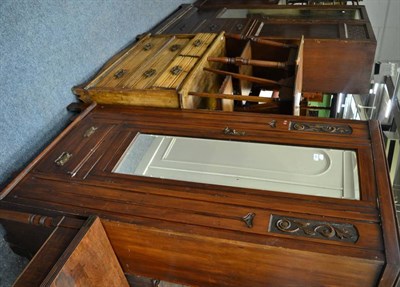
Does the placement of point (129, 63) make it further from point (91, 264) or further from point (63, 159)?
point (91, 264)

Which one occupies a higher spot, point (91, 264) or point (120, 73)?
point (120, 73)

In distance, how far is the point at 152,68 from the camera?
4.29 ft

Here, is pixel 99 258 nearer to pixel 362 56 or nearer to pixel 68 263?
pixel 68 263

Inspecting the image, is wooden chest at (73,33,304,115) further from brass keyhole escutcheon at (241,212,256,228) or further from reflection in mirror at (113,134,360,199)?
brass keyhole escutcheon at (241,212,256,228)

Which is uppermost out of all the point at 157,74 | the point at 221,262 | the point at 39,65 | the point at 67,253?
the point at 39,65

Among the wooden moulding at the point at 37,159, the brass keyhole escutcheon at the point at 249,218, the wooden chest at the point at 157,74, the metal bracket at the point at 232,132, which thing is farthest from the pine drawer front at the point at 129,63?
the brass keyhole escutcheon at the point at 249,218

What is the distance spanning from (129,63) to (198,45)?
0.99 ft

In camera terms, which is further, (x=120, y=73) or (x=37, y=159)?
(x=120, y=73)

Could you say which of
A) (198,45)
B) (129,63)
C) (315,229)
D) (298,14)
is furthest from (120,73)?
(298,14)

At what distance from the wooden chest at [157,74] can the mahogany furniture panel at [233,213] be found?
164mm

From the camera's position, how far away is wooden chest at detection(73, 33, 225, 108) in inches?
45.8

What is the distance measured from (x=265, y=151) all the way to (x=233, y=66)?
690 mm

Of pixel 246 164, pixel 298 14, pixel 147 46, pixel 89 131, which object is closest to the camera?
pixel 246 164

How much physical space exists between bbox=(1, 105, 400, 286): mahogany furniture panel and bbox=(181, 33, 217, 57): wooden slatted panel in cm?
45
